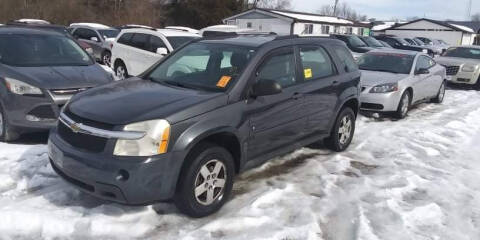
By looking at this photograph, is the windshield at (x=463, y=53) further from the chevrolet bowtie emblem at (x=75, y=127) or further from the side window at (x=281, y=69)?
the chevrolet bowtie emblem at (x=75, y=127)

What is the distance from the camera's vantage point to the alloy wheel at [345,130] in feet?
21.6

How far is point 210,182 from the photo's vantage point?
164 inches

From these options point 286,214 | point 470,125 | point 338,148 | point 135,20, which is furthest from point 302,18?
point 286,214

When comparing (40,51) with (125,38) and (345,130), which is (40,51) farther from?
(125,38)

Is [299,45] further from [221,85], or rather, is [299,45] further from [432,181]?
[432,181]

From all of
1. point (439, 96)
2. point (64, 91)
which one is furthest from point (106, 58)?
point (439, 96)

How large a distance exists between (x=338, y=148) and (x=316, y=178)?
127 centimetres

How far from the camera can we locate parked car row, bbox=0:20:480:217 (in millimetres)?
3703

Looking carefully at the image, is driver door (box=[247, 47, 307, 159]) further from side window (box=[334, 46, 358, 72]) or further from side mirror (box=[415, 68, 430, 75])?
side mirror (box=[415, 68, 430, 75])

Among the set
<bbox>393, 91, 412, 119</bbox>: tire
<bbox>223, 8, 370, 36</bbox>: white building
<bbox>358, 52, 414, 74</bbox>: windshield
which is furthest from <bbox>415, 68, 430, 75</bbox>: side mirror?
<bbox>223, 8, 370, 36</bbox>: white building

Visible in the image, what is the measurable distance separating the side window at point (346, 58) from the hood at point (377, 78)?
2704 mm

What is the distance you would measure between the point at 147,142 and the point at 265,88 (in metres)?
1.41

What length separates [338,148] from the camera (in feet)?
21.6

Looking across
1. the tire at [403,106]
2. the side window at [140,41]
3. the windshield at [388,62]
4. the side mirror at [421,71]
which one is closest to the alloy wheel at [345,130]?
the tire at [403,106]
